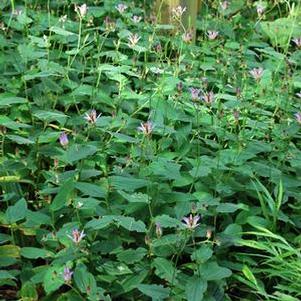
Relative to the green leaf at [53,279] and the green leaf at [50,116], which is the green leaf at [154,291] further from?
the green leaf at [50,116]

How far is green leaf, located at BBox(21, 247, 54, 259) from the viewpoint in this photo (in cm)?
203

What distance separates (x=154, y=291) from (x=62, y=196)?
0.39 meters

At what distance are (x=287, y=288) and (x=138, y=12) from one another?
1806 millimetres

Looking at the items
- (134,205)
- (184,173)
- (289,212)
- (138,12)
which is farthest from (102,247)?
(138,12)

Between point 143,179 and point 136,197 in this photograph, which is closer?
point 136,197

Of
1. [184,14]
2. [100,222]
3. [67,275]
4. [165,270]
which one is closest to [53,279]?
[67,275]

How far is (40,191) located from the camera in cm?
220

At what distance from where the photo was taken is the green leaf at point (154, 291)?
193cm

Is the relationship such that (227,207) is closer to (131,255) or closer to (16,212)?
(131,255)

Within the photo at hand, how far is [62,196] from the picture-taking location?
82.9 inches

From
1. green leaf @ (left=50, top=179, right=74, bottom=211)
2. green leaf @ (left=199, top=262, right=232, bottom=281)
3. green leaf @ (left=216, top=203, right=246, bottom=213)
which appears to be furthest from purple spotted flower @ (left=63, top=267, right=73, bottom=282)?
green leaf @ (left=216, top=203, right=246, bottom=213)

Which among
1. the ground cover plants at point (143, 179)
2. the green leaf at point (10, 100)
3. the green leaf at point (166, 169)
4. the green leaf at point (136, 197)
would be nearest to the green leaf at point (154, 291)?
the ground cover plants at point (143, 179)

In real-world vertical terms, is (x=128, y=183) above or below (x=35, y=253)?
above

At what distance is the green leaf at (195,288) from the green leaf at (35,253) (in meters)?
0.38
